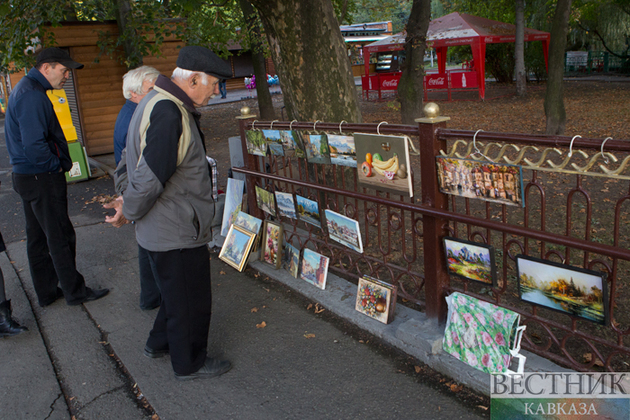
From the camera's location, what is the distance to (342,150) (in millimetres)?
3727

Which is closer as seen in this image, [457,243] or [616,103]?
[457,243]

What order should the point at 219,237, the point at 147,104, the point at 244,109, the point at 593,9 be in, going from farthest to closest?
1. the point at 593,9
2. the point at 219,237
3. the point at 244,109
4. the point at 147,104

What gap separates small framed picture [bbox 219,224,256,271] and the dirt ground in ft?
12.5

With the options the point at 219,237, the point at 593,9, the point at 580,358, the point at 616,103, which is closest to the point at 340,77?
the point at 219,237

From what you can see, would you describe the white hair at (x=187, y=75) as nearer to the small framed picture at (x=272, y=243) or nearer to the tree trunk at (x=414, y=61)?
the small framed picture at (x=272, y=243)

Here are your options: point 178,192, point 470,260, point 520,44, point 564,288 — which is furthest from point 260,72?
point 564,288

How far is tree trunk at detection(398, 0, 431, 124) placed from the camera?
12.3 m

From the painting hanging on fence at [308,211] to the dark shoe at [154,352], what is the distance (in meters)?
1.50

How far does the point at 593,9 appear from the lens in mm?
27422

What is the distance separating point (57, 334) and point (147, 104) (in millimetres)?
2247

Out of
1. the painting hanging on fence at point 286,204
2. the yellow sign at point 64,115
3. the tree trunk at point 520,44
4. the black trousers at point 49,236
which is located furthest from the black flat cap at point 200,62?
the tree trunk at point 520,44

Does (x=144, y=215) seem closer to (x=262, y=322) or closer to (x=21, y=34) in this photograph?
(x=262, y=322)

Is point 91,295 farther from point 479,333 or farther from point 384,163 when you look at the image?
point 479,333

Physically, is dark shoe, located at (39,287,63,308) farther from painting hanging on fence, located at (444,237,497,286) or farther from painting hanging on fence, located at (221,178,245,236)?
painting hanging on fence, located at (444,237,497,286)
